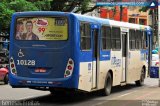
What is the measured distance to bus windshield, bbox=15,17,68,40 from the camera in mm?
15047

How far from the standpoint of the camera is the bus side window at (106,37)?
679 inches

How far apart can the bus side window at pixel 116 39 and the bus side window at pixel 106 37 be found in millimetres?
418

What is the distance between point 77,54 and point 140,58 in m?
8.05

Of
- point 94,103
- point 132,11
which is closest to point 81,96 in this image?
point 94,103

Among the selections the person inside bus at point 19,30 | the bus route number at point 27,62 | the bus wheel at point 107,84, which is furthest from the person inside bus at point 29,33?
the bus wheel at point 107,84

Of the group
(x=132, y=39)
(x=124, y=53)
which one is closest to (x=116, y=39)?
(x=124, y=53)

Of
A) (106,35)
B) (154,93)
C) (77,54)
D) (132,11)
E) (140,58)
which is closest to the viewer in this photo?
(77,54)

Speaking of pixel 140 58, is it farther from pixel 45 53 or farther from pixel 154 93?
pixel 45 53

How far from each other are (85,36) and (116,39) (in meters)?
3.32

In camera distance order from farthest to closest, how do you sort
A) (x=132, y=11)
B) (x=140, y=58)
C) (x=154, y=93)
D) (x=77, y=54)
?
(x=132, y=11), (x=140, y=58), (x=154, y=93), (x=77, y=54)

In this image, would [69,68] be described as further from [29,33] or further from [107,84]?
[107,84]

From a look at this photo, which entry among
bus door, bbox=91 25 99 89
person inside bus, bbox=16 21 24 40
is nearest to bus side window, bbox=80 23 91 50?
bus door, bbox=91 25 99 89

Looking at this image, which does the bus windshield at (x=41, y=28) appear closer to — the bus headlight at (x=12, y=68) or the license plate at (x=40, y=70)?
the bus headlight at (x=12, y=68)

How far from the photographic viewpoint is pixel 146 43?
23.4m
